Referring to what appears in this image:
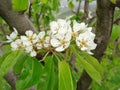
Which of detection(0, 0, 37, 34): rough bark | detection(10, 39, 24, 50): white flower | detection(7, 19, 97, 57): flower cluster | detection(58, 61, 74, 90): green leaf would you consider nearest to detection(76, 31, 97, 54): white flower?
detection(7, 19, 97, 57): flower cluster

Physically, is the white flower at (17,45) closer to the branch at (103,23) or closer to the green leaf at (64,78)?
the green leaf at (64,78)

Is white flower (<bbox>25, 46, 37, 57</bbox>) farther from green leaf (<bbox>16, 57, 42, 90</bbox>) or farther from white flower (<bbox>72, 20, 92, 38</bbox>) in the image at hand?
white flower (<bbox>72, 20, 92, 38</bbox>)

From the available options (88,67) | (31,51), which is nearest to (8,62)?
(31,51)

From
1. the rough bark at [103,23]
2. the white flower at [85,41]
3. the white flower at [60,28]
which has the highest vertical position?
the white flower at [60,28]

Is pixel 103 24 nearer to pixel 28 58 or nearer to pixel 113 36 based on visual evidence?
pixel 113 36

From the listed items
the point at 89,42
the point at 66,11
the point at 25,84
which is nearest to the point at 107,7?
the point at 89,42

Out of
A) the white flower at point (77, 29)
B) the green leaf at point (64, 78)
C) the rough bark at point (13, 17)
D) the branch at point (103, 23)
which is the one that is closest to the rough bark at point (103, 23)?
the branch at point (103, 23)

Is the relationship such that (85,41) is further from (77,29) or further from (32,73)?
(32,73)
